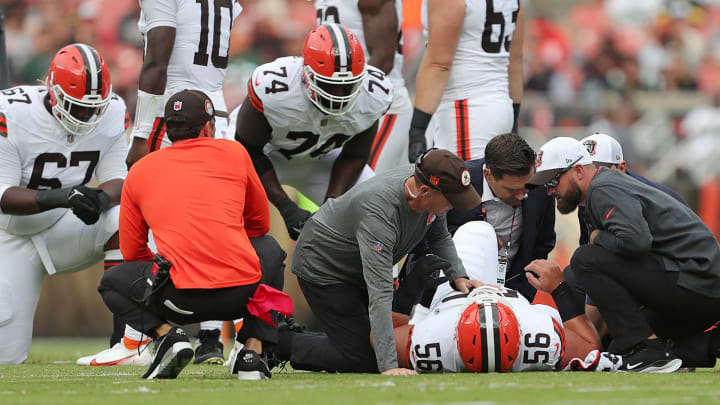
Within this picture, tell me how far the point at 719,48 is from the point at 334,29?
11878mm

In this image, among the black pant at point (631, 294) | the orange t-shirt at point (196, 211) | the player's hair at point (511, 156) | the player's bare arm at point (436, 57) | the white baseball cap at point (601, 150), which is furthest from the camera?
the player's bare arm at point (436, 57)

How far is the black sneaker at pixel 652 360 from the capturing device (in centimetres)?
511

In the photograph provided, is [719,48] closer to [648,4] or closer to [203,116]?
[648,4]

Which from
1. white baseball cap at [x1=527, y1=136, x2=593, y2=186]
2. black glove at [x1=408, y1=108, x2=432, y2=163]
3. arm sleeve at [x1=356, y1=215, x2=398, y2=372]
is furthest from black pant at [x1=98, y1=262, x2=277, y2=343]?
black glove at [x1=408, y1=108, x2=432, y2=163]

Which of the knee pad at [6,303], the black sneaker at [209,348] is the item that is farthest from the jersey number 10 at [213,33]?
the knee pad at [6,303]

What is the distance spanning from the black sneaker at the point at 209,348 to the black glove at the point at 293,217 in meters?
0.88

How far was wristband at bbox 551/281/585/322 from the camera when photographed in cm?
559

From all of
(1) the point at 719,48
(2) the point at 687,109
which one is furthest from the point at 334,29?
(1) the point at 719,48

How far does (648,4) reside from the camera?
56.4 feet

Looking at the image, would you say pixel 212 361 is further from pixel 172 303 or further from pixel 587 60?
pixel 587 60

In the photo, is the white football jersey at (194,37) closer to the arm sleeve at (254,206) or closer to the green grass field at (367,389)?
the arm sleeve at (254,206)

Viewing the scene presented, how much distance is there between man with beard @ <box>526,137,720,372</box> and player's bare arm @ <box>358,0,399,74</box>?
2.32 m

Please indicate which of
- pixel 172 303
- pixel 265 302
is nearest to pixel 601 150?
pixel 265 302

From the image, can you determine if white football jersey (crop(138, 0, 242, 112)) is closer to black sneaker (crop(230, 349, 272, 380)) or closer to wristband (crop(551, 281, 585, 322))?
black sneaker (crop(230, 349, 272, 380))
